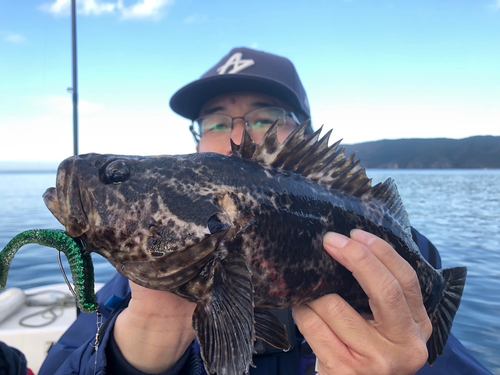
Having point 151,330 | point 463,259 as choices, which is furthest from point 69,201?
point 463,259

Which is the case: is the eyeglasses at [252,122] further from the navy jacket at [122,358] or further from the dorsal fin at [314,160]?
the navy jacket at [122,358]

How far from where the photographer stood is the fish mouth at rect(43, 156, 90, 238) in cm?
187

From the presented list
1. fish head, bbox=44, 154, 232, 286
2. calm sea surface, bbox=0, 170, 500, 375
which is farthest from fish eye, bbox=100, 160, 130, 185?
calm sea surface, bbox=0, 170, 500, 375

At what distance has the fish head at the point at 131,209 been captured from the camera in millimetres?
1842

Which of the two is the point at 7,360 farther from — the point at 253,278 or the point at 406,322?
the point at 406,322

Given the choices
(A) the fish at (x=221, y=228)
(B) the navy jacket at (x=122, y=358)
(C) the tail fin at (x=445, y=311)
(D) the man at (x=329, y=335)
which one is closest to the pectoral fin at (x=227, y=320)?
(A) the fish at (x=221, y=228)

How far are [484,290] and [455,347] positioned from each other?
677cm

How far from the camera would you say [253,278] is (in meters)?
1.96

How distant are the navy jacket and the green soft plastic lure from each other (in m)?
0.68

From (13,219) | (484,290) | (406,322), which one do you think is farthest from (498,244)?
(13,219)

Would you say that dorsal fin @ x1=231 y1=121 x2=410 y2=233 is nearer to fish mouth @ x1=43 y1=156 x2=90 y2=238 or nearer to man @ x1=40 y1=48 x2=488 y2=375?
man @ x1=40 y1=48 x2=488 y2=375

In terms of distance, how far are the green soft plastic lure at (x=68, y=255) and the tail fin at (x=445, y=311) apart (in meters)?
2.53

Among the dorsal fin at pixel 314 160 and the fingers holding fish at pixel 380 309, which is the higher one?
the dorsal fin at pixel 314 160

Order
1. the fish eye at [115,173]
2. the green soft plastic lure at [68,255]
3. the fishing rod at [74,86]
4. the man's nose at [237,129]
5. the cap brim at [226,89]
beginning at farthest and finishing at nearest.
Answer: the fishing rod at [74,86], the man's nose at [237,129], the cap brim at [226,89], the fish eye at [115,173], the green soft plastic lure at [68,255]
